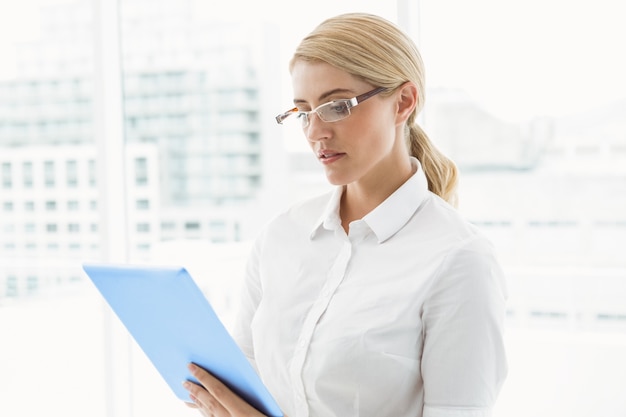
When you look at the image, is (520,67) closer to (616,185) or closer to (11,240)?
(616,185)

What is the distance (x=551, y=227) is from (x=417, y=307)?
1.14m

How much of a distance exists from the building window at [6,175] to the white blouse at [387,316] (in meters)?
2.32

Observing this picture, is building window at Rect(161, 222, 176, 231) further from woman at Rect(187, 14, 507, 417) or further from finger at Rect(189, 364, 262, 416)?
finger at Rect(189, 364, 262, 416)

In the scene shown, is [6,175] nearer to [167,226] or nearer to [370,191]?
[167,226]

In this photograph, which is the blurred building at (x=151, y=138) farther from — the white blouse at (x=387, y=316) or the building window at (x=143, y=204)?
the white blouse at (x=387, y=316)

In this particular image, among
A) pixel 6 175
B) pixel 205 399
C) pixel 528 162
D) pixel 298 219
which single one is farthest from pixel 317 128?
pixel 6 175

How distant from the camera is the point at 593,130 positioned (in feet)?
6.73

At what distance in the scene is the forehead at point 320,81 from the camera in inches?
49.4

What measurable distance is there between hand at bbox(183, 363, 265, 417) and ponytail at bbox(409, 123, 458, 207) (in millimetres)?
578

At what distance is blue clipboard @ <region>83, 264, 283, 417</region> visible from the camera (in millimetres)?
1101

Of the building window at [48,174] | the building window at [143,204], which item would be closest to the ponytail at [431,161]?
the building window at [143,204]

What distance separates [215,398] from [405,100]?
64 cm

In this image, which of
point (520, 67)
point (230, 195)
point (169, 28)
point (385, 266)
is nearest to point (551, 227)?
point (520, 67)

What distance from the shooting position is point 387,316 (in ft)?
3.98
